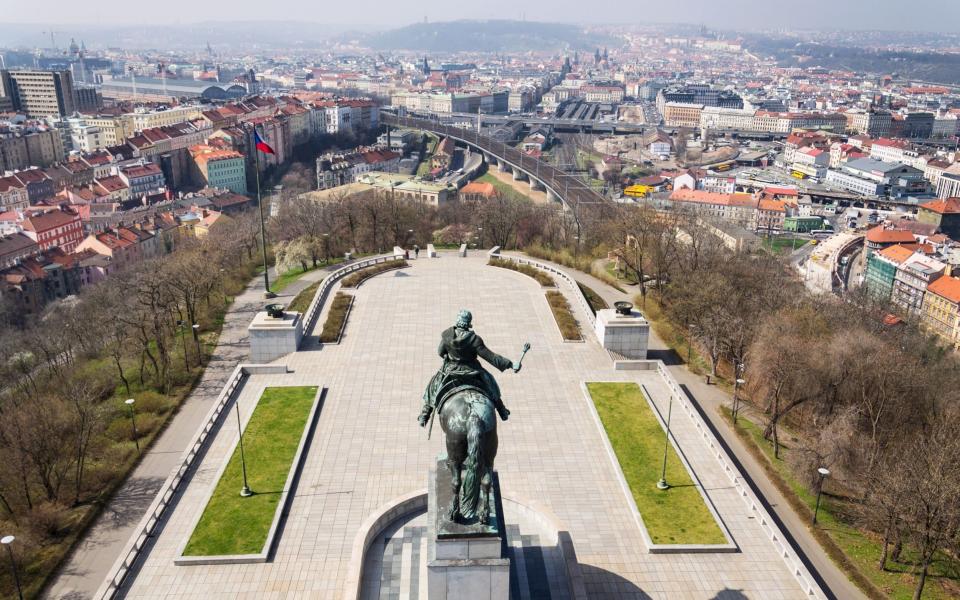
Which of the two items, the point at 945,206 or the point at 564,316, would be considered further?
the point at 945,206

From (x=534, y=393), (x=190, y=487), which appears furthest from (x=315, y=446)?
(x=534, y=393)

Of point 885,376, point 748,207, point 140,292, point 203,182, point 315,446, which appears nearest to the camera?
point 315,446

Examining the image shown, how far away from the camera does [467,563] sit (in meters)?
17.5

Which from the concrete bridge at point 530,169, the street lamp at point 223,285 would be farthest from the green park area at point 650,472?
the concrete bridge at point 530,169

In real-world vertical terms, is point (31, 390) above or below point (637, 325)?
below

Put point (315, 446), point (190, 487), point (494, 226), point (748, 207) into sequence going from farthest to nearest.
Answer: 1. point (748, 207)
2. point (494, 226)
3. point (315, 446)
4. point (190, 487)

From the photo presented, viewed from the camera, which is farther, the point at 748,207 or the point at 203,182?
the point at 203,182

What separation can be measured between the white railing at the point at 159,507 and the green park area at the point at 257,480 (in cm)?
161

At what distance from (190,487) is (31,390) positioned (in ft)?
77.3

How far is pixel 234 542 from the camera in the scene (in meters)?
26.0

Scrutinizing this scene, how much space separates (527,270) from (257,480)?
32.9m

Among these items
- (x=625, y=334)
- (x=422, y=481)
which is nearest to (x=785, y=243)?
(x=625, y=334)

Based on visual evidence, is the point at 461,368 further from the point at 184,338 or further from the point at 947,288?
the point at 947,288

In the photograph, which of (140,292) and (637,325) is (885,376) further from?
(140,292)
